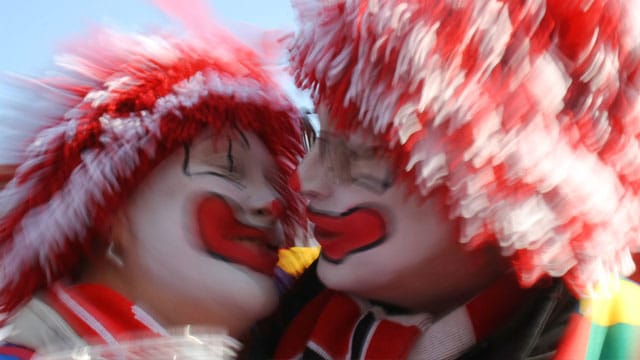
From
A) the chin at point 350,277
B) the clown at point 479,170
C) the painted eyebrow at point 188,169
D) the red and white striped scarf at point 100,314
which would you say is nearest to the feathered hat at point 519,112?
the clown at point 479,170

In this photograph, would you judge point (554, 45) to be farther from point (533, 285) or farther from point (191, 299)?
point (191, 299)

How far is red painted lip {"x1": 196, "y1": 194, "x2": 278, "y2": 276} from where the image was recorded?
868mm

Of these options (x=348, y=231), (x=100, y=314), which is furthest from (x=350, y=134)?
(x=100, y=314)

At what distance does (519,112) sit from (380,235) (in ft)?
0.66

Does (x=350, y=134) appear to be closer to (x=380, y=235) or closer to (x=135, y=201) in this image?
(x=380, y=235)

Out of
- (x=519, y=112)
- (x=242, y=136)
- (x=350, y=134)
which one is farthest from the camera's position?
(x=242, y=136)

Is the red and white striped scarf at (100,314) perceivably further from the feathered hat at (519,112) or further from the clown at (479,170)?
the feathered hat at (519,112)

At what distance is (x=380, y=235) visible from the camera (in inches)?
32.0

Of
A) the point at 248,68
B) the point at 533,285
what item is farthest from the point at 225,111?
the point at 533,285

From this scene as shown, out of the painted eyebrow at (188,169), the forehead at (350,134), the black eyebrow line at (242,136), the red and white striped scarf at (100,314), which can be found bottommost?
the red and white striped scarf at (100,314)

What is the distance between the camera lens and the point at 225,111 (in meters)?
0.90

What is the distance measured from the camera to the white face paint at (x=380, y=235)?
801 mm

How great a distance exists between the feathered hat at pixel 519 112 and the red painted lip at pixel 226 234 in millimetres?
224

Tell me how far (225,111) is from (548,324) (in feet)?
1.40
